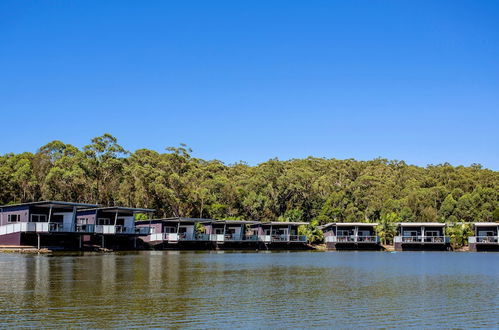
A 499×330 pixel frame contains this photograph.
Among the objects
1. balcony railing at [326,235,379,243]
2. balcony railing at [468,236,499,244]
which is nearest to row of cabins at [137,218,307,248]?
balcony railing at [326,235,379,243]

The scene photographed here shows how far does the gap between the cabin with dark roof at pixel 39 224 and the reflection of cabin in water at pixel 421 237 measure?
36670 mm

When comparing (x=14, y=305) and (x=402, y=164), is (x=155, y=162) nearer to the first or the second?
(x=402, y=164)

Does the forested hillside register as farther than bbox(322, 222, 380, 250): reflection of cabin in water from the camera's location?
Yes

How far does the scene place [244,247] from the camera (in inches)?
2785

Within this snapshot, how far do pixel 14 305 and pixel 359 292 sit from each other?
11.2 m

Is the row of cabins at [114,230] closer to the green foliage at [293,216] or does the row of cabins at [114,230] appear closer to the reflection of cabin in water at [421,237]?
the green foliage at [293,216]

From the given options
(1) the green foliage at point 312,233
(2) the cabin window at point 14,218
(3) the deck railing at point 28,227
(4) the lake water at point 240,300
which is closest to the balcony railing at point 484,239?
(1) the green foliage at point 312,233

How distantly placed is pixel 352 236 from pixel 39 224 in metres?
37.1

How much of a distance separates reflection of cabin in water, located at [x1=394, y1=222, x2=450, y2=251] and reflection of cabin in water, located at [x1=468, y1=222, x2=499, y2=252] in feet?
9.51

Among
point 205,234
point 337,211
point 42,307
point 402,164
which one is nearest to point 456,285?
point 42,307

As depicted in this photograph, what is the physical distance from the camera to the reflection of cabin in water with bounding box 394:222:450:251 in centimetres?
6488

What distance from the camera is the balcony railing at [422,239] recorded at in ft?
213

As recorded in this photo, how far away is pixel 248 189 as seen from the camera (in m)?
88.8

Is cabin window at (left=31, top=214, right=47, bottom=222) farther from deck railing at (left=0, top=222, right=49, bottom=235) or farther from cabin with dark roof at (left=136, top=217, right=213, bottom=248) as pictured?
cabin with dark roof at (left=136, top=217, right=213, bottom=248)
